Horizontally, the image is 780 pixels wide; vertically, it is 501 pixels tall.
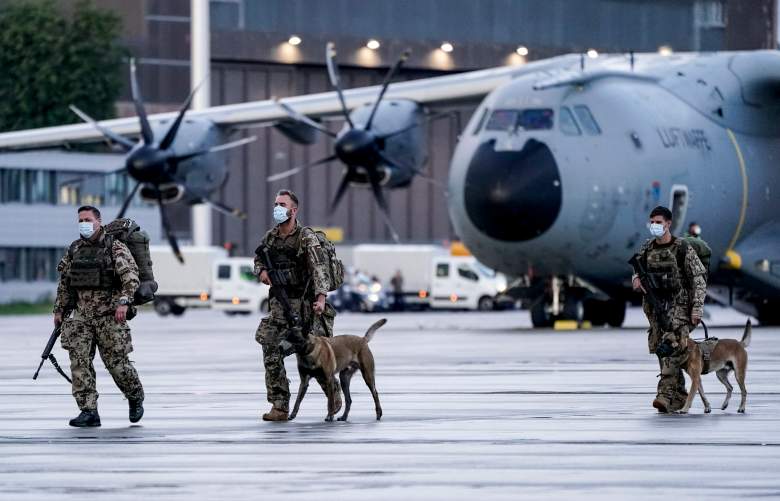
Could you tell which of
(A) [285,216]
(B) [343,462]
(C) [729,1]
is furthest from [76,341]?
(C) [729,1]

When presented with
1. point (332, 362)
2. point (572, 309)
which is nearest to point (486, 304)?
point (572, 309)

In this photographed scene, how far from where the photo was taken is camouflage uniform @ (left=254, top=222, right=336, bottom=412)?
49.9 feet

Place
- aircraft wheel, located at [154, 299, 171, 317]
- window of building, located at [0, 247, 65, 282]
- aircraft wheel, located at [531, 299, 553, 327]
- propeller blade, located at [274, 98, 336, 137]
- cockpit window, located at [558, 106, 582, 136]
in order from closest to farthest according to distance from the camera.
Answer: cockpit window, located at [558, 106, 582, 136] < aircraft wheel, located at [531, 299, 553, 327] < propeller blade, located at [274, 98, 336, 137] < aircraft wheel, located at [154, 299, 171, 317] < window of building, located at [0, 247, 65, 282]

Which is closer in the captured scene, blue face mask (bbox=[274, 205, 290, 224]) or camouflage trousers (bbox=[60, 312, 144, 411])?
camouflage trousers (bbox=[60, 312, 144, 411])

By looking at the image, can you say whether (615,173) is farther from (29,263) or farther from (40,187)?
(29,263)

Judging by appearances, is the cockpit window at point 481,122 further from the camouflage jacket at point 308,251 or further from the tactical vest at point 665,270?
the camouflage jacket at point 308,251

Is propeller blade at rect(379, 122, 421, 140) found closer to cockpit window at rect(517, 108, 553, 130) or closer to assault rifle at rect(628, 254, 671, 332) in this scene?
cockpit window at rect(517, 108, 553, 130)

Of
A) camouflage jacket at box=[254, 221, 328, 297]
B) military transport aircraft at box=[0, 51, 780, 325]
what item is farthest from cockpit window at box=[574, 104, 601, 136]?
camouflage jacket at box=[254, 221, 328, 297]

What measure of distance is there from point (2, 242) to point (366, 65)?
52.1 feet

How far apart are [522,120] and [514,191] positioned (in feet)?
5.48

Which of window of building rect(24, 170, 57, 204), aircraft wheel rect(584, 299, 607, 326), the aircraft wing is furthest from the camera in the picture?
window of building rect(24, 170, 57, 204)

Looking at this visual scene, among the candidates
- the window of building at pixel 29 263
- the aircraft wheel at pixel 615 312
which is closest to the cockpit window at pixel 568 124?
the aircraft wheel at pixel 615 312

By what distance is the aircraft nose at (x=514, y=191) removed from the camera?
30859 mm

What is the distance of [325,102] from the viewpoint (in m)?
39.6
